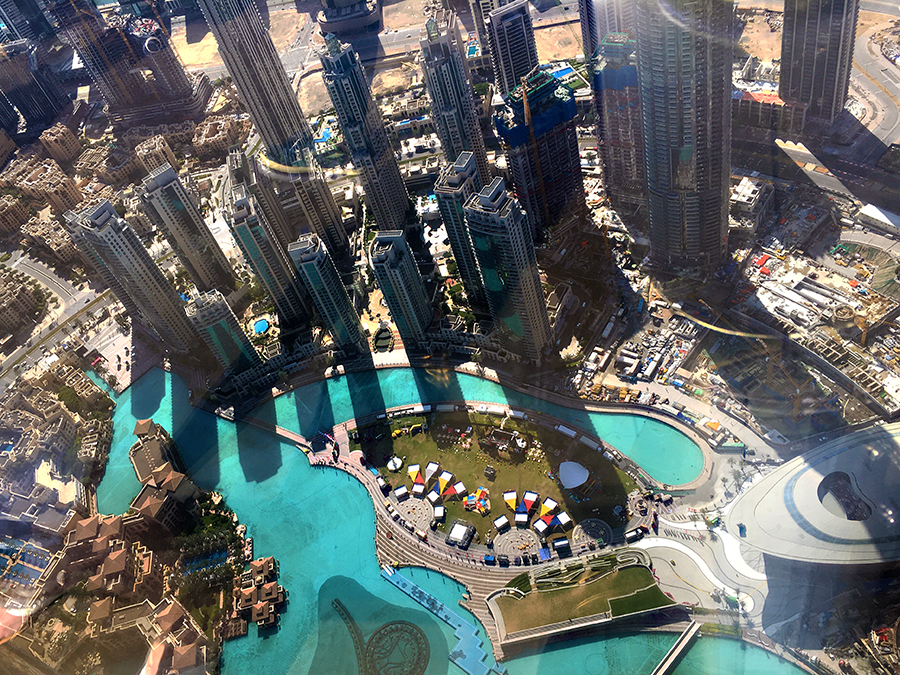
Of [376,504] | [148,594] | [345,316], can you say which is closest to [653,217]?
[345,316]

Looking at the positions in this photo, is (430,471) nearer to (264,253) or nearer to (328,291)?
(328,291)

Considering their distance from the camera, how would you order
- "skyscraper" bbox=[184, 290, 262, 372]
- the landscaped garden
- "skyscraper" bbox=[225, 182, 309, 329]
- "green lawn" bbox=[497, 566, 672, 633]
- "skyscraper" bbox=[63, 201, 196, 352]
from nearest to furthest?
"green lawn" bbox=[497, 566, 672, 633]
the landscaped garden
"skyscraper" bbox=[184, 290, 262, 372]
"skyscraper" bbox=[63, 201, 196, 352]
"skyscraper" bbox=[225, 182, 309, 329]

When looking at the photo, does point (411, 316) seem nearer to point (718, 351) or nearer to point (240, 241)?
point (240, 241)

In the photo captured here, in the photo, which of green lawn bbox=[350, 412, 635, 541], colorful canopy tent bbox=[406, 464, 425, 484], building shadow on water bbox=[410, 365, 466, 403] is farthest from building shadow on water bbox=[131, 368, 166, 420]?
colorful canopy tent bbox=[406, 464, 425, 484]

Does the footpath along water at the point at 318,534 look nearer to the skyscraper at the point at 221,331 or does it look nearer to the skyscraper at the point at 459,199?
the skyscraper at the point at 221,331

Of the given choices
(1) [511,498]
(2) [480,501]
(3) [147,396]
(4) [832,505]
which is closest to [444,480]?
(2) [480,501]

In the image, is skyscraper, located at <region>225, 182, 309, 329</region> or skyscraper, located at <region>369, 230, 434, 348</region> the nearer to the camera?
skyscraper, located at <region>369, 230, 434, 348</region>

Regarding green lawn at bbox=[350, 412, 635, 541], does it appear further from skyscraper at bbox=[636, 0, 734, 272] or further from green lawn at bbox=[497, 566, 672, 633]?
skyscraper at bbox=[636, 0, 734, 272]
